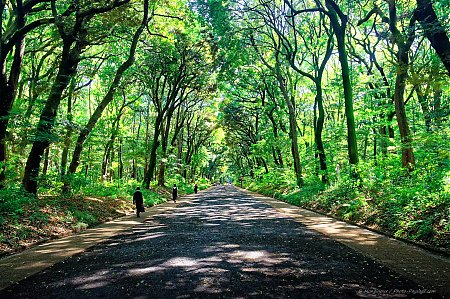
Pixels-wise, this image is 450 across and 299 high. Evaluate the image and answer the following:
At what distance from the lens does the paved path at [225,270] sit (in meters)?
4.47

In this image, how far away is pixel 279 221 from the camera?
1201cm

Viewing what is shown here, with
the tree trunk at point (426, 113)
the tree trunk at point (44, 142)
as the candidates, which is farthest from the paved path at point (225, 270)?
the tree trunk at point (44, 142)

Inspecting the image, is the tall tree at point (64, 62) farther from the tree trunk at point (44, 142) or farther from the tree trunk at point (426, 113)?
the tree trunk at point (426, 113)

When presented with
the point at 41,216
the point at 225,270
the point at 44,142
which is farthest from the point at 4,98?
the point at 225,270

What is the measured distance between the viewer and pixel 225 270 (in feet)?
17.9

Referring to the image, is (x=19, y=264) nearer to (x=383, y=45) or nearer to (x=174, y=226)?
(x=174, y=226)

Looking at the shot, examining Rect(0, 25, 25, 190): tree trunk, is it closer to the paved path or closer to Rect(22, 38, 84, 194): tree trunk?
Rect(22, 38, 84, 194): tree trunk

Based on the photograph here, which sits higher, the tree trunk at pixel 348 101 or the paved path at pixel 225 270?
the tree trunk at pixel 348 101

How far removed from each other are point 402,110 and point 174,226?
39.3ft

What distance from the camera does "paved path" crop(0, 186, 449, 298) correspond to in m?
4.47

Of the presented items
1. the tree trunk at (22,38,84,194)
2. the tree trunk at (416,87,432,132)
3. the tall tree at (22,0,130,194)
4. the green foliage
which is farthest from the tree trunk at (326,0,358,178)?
the tree trunk at (22,38,84,194)

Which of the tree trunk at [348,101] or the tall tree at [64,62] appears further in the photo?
the tree trunk at [348,101]

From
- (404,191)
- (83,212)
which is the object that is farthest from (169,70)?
(404,191)

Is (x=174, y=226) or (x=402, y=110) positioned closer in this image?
(x=174, y=226)
